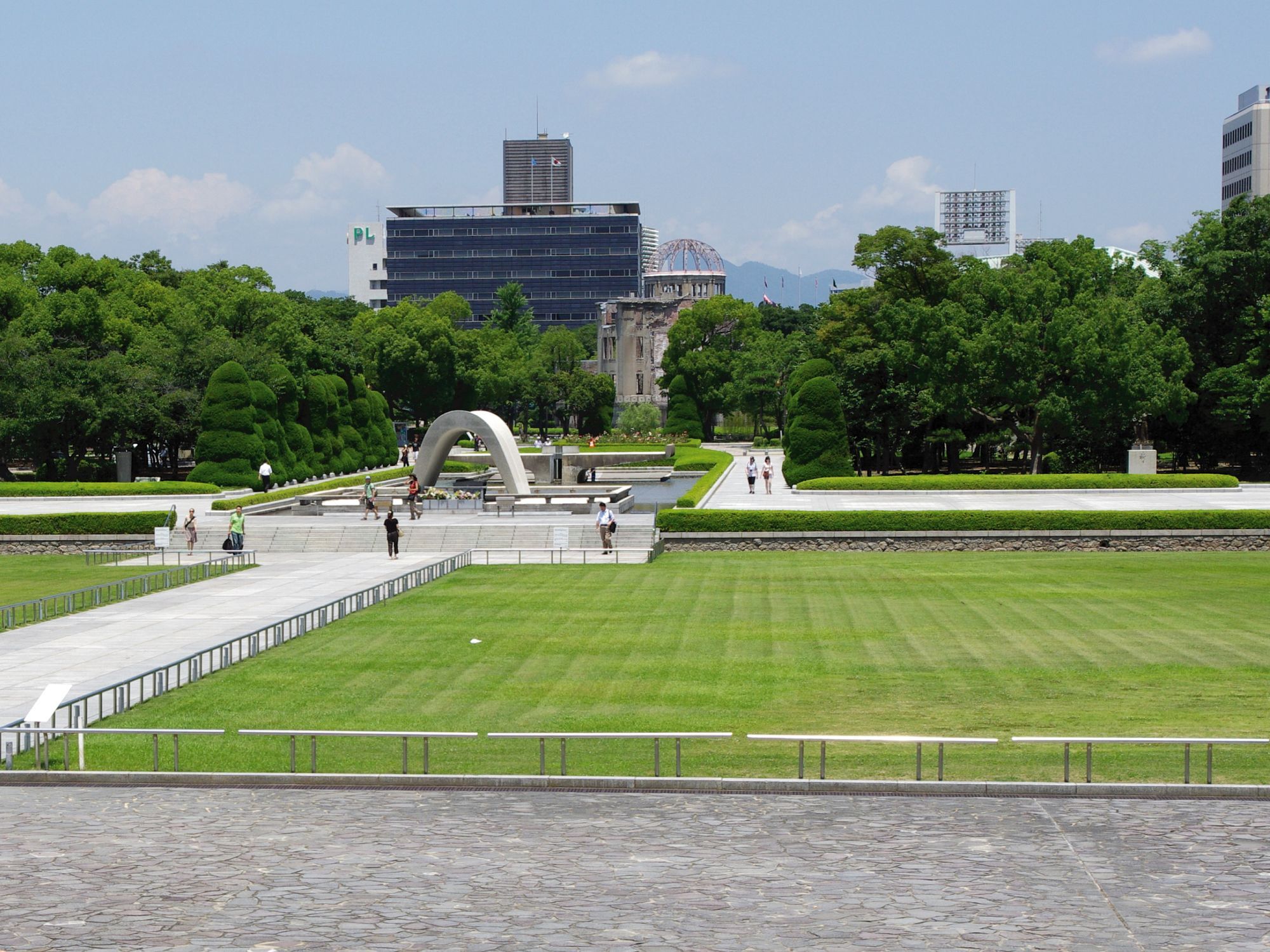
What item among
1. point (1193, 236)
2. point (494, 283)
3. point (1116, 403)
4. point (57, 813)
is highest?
point (494, 283)

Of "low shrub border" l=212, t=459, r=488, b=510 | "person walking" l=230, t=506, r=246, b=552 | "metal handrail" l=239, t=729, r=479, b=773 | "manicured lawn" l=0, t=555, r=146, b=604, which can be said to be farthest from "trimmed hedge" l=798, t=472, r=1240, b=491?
"metal handrail" l=239, t=729, r=479, b=773

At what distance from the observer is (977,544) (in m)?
38.7

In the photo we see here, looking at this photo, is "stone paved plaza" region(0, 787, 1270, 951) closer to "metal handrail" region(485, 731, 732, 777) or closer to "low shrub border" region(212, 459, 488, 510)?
"metal handrail" region(485, 731, 732, 777)

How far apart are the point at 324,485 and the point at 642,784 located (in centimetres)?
4662

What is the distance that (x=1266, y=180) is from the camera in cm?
11744

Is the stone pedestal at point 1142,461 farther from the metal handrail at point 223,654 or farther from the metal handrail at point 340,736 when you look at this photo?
the metal handrail at point 340,736

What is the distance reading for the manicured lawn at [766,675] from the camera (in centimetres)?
1517

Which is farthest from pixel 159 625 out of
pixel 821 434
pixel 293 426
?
pixel 293 426

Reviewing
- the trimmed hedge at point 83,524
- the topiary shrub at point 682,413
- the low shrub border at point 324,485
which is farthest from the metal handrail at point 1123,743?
the topiary shrub at point 682,413

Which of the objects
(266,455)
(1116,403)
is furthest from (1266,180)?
(266,455)

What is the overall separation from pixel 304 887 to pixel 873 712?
8.71 meters

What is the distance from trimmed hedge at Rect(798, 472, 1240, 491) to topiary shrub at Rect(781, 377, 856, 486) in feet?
10.8

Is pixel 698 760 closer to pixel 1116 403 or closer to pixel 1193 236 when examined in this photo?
pixel 1116 403

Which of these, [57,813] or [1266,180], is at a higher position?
[1266,180]
